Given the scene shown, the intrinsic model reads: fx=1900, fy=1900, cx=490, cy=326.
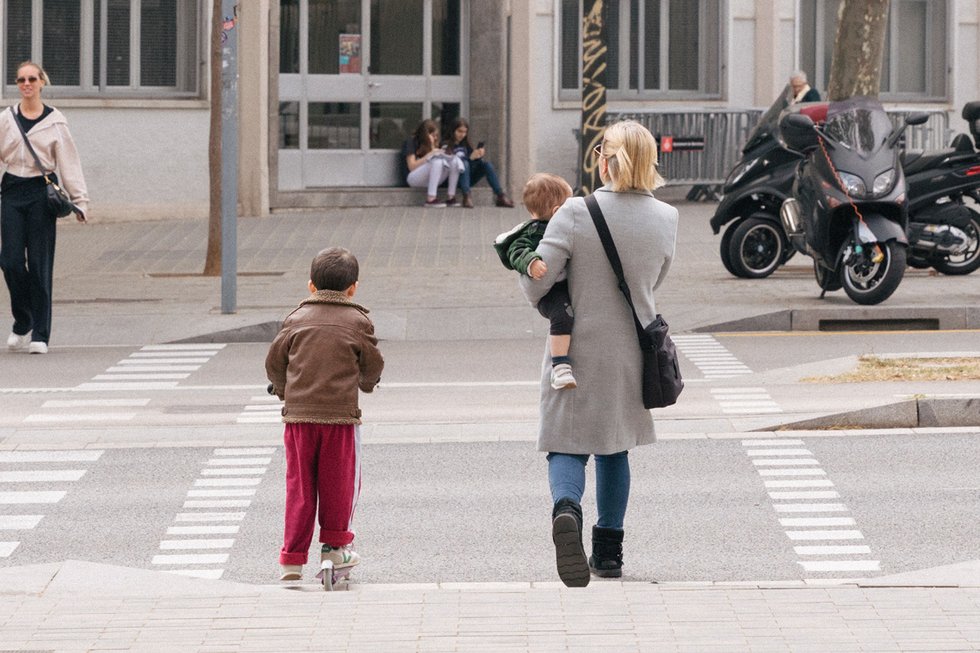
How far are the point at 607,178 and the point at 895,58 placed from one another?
23.8 meters

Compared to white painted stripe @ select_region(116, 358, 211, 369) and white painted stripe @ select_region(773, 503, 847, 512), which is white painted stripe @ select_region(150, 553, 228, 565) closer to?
white painted stripe @ select_region(773, 503, 847, 512)

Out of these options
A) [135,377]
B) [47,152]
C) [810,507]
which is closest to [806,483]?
[810,507]

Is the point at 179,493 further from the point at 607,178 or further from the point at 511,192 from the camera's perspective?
the point at 511,192

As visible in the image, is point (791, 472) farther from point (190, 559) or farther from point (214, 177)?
point (214, 177)

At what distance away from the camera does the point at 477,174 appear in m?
26.6

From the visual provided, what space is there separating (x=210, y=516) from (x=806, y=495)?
261cm

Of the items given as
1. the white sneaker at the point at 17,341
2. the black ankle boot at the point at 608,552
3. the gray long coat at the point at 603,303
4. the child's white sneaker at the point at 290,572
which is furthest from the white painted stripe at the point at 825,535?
the white sneaker at the point at 17,341

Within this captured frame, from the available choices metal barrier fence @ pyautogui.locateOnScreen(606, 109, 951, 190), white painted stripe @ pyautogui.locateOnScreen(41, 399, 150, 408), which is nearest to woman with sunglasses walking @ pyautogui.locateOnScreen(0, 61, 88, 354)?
white painted stripe @ pyautogui.locateOnScreen(41, 399, 150, 408)

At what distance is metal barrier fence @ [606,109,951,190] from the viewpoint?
88.3 ft

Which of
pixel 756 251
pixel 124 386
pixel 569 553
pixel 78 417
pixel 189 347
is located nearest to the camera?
pixel 569 553

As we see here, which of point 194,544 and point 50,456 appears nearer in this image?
point 194,544

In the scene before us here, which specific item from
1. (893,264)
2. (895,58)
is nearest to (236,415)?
(893,264)

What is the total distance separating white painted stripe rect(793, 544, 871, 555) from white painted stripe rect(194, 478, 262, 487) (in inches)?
106

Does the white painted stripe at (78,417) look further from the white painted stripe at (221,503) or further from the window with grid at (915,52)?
the window with grid at (915,52)
